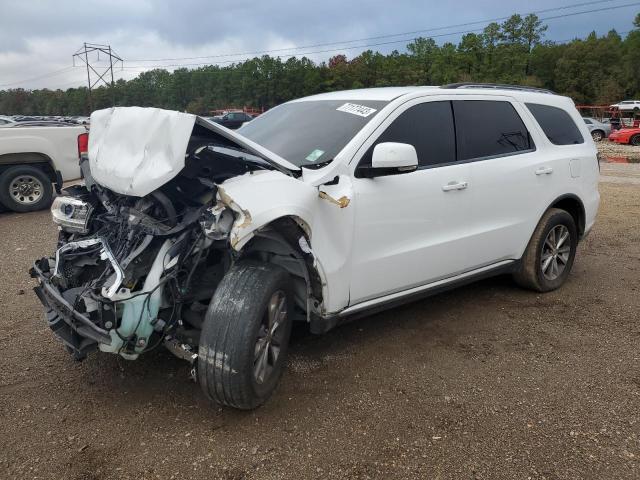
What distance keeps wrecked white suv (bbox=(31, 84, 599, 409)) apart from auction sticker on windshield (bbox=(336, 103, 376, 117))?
17mm

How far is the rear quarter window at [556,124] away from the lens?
15.8 feet

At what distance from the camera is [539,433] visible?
2891 mm

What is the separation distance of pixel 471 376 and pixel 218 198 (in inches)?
77.8

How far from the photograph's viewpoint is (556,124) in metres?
4.95

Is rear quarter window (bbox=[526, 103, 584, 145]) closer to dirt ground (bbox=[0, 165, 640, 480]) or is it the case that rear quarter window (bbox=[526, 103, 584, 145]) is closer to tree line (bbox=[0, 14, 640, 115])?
dirt ground (bbox=[0, 165, 640, 480])

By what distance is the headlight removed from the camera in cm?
339

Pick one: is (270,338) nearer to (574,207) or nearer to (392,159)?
(392,159)

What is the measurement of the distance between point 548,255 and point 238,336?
3.39 meters

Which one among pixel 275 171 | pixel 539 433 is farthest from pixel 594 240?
pixel 275 171

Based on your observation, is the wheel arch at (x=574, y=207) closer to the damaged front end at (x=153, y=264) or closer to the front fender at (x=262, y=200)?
the front fender at (x=262, y=200)

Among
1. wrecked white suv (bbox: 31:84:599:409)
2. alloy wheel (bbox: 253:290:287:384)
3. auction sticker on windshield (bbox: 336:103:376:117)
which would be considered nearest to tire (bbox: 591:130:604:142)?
wrecked white suv (bbox: 31:84:599:409)

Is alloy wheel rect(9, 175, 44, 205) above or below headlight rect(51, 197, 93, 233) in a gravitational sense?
below

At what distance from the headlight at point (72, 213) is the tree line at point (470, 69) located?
55.6 meters

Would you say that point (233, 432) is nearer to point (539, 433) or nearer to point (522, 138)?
point (539, 433)
